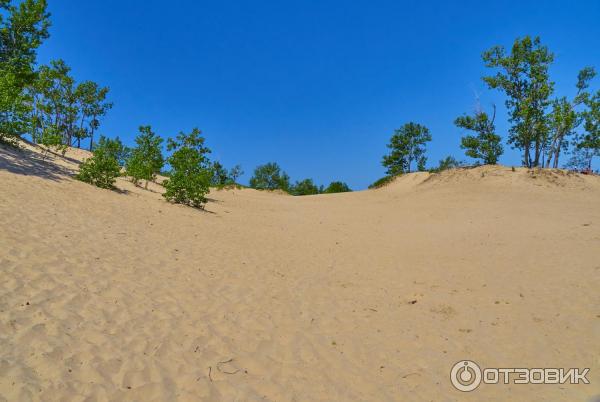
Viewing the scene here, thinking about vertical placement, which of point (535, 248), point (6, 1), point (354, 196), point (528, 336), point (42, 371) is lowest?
point (42, 371)

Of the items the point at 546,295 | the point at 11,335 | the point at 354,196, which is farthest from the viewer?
the point at 354,196

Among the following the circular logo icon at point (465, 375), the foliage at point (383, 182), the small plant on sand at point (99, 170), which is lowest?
the circular logo icon at point (465, 375)

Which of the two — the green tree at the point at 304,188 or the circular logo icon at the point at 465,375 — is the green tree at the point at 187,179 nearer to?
the circular logo icon at the point at 465,375

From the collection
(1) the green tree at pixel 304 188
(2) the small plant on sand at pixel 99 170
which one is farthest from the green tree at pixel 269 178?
(2) the small plant on sand at pixel 99 170

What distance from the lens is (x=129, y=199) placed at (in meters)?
A: 14.1

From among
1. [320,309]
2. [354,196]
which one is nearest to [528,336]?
[320,309]

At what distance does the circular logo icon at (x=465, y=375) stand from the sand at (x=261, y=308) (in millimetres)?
99

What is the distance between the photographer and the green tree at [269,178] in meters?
82.4

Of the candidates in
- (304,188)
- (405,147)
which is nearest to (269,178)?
(304,188)

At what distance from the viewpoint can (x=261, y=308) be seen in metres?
6.18

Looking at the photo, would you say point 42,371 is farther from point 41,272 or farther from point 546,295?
point 546,295

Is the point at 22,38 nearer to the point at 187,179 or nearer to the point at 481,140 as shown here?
the point at 187,179

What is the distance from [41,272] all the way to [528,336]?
823 cm

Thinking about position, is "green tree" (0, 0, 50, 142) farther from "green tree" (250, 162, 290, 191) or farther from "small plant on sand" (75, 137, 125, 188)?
"green tree" (250, 162, 290, 191)
